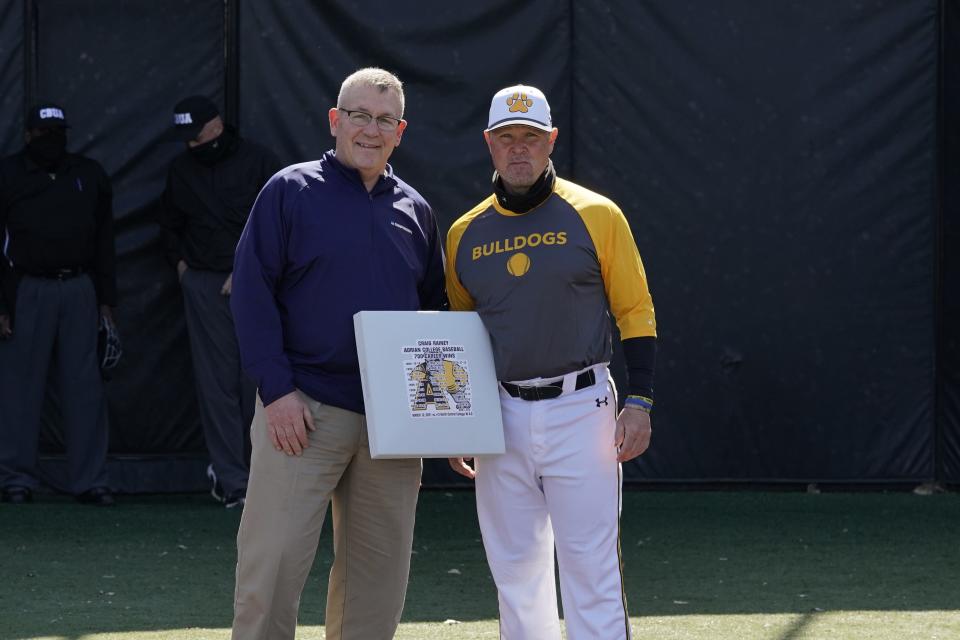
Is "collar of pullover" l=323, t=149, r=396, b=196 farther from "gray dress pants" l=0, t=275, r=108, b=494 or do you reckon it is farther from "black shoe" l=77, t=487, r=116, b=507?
"black shoe" l=77, t=487, r=116, b=507

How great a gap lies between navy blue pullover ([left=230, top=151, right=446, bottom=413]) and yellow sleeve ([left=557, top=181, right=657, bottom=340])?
55cm

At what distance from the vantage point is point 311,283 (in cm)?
391

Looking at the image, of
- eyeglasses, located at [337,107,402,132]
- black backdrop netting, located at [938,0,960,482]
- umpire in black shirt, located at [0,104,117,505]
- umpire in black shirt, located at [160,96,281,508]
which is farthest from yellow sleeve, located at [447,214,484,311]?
black backdrop netting, located at [938,0,960,482]

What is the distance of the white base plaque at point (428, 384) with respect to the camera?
3.79m

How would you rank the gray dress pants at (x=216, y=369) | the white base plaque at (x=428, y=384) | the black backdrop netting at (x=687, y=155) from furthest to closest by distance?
the black backdrop netting at (x=687, y=155) < the gray dress pants at (x=216, y=369) < the white base plaque at (x=428, y=384)

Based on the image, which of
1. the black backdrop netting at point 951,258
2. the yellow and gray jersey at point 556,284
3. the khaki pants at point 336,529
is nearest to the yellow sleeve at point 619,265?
the yellow and gray jersey at point 556,284

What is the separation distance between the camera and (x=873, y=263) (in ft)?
26.7

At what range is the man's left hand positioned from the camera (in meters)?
4.05

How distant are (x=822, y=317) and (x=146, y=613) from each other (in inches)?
176

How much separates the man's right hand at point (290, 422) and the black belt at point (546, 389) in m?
0.59

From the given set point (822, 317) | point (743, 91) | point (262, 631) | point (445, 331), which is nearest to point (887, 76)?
point (743, 91)

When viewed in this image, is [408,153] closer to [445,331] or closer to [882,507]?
[882,507]

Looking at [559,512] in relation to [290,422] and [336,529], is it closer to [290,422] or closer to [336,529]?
[336,529]

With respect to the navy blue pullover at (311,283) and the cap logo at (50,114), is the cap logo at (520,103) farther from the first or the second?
the cap logo at (50,114)
